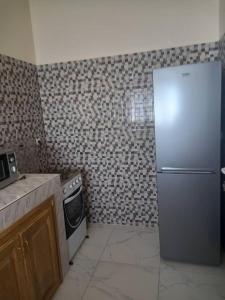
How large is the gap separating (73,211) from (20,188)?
2.61 ft

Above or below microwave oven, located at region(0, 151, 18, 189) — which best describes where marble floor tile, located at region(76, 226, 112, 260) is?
below

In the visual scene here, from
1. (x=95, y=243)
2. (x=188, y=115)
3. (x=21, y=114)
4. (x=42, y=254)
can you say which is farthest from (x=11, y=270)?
(x=188, y=115)

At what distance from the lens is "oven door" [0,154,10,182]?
1706mm

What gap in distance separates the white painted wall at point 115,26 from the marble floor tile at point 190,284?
2.19 m

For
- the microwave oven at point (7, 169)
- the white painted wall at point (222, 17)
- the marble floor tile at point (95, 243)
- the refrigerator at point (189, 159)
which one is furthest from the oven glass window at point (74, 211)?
the white painted wall at point (222, 17)

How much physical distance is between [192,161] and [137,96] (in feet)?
3.24

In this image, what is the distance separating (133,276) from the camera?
6.76 feet

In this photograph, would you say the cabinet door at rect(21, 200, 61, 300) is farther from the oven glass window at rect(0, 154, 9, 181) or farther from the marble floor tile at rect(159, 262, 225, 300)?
the marble floor tile at rect(159, 262, 225, 300)

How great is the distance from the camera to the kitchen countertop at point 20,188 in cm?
145

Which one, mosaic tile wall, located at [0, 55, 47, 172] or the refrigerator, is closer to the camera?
the refrigerator

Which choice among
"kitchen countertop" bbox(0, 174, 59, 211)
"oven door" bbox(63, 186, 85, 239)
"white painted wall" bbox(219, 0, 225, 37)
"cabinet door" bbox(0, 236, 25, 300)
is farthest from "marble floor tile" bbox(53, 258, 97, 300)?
"white painted wall" bbox(219, 0, 225, 37)

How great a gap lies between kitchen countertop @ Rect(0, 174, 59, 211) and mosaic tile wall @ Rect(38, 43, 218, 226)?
2.96ft

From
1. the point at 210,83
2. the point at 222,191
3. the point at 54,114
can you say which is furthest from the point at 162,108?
the point at 54,114

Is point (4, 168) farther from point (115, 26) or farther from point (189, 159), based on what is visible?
point (115, 26)
